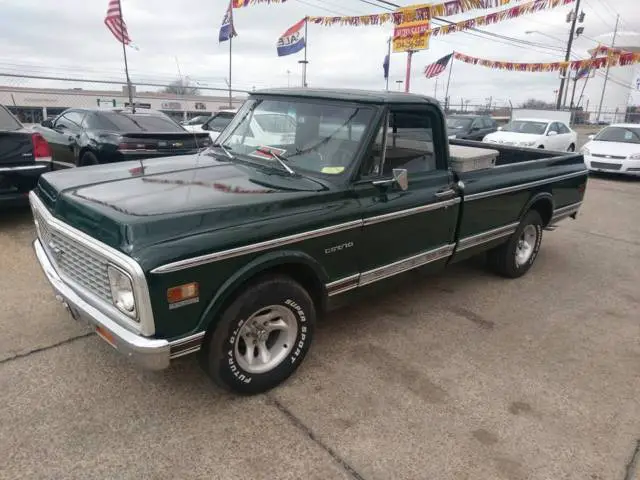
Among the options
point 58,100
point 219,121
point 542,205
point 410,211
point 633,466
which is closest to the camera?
point 633,466

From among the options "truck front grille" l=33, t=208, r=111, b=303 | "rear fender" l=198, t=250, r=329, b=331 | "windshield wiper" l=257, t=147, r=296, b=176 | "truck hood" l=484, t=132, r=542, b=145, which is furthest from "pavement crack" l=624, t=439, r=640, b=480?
"truck hood" l=484, t=132, r=542, b=145

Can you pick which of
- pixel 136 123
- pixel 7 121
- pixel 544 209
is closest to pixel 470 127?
pixel 136 123

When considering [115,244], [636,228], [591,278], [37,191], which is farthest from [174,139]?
[636,228]

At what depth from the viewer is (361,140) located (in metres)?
3.44

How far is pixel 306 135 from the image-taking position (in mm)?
3631

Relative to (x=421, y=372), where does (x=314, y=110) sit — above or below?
above

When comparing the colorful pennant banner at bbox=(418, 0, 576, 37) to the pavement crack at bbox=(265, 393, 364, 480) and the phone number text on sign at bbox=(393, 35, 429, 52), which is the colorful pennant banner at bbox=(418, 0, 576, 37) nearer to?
the phone number text on sign at bbox=(393, 35, 429, 52)

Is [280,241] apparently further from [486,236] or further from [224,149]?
[486,236]

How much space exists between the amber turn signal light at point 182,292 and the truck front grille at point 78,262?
1.29 ft

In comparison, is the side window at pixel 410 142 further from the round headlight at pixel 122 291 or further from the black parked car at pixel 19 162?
the black parked car at pixel 19 162

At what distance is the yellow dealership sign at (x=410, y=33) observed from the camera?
1559 cm

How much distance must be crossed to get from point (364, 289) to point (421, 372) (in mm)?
727

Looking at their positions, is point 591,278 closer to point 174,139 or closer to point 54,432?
point 54,432

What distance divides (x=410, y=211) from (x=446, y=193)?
52 cm
